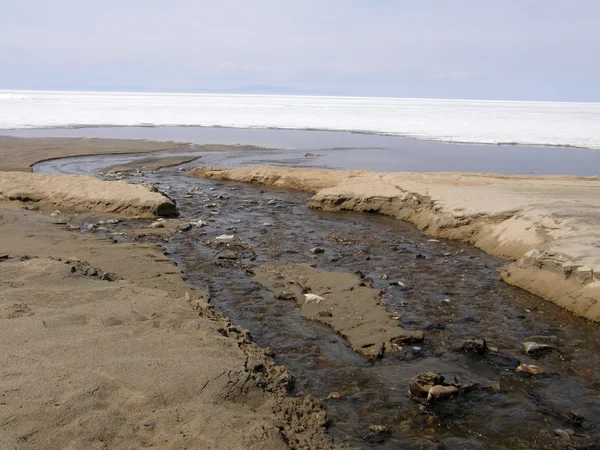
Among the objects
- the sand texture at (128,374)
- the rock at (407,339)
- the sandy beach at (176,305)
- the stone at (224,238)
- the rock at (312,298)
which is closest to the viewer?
the sand texture at (128,374)

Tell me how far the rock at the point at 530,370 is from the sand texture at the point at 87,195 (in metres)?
7.46

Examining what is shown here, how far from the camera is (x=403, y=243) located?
30.3ft

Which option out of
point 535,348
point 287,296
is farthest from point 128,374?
point 535,348

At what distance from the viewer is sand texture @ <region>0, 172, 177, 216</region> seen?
10461 mm

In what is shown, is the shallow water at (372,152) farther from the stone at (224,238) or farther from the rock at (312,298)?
the rock at (312,298)

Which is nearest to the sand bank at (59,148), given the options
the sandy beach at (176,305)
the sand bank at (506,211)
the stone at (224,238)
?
the sandy beach at (176,305)

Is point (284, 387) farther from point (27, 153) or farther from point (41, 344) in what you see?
point (27, 153)

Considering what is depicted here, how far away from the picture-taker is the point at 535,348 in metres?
5.27

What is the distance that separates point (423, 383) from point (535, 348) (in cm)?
160

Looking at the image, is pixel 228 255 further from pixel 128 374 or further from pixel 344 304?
pixel 128 374

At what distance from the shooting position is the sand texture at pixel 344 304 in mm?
5316

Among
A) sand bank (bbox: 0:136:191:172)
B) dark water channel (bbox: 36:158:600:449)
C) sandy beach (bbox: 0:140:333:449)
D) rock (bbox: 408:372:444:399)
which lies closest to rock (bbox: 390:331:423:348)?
dark water channel (bbox: 36:158:600:449)

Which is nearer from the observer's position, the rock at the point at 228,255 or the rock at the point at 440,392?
the rock at the point at 440,392

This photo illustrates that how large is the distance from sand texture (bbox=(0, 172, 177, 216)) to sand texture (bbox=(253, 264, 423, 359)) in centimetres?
406
